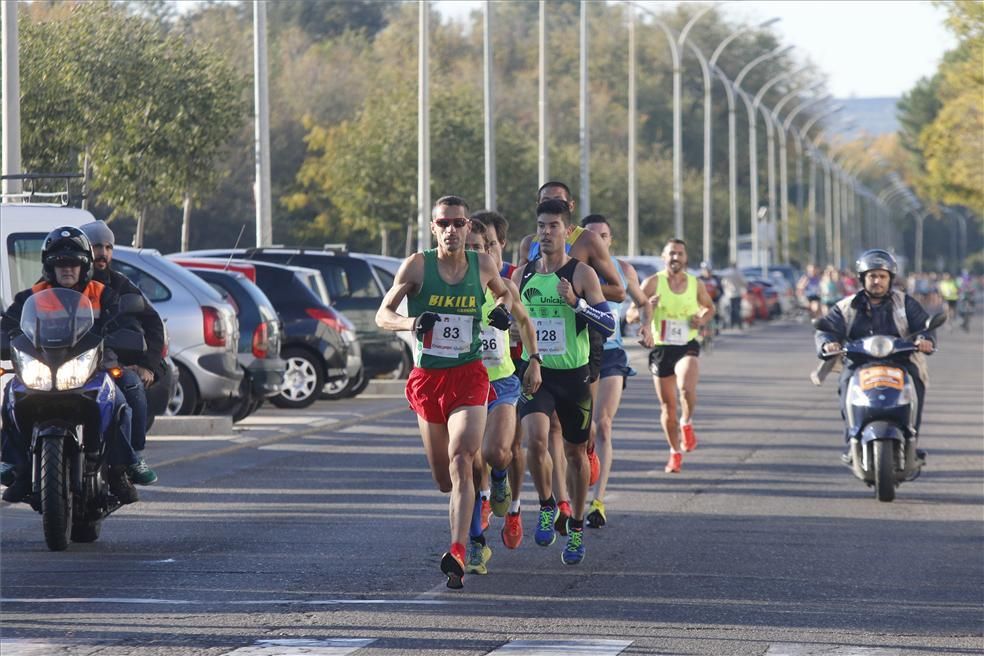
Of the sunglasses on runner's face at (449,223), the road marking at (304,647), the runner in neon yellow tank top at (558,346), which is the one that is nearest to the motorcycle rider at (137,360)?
the runner in neon yellow tank top at (558,346)

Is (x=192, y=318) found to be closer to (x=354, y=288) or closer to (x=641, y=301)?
(x=641, y=301)

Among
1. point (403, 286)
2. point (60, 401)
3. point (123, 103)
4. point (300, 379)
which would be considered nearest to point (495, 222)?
point (403, 286)

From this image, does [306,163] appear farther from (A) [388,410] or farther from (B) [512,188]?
(A) [388,410]

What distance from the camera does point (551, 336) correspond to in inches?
425

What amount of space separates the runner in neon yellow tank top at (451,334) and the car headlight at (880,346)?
4.37 meters

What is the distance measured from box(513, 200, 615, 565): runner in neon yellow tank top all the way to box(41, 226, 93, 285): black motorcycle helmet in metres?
2.36

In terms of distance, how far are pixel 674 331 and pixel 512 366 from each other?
19.0 ft

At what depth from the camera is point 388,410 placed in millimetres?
22094

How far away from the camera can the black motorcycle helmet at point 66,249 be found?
1090 centimetres

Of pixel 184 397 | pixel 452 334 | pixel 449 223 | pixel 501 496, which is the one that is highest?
pixel 449 223

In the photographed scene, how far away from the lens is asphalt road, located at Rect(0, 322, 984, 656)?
26.6 feet

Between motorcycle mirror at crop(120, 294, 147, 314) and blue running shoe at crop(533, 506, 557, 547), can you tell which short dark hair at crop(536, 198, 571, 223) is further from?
motorcycle mirror at crop(120, 294, 147, 314)

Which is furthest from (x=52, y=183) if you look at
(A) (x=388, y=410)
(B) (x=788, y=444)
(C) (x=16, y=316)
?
(C) (x=16, y=316)

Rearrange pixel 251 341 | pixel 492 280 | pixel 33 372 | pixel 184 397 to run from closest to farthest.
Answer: pixel 492 280
pixel 33 372
pixel 184 397
pixel 251 341
